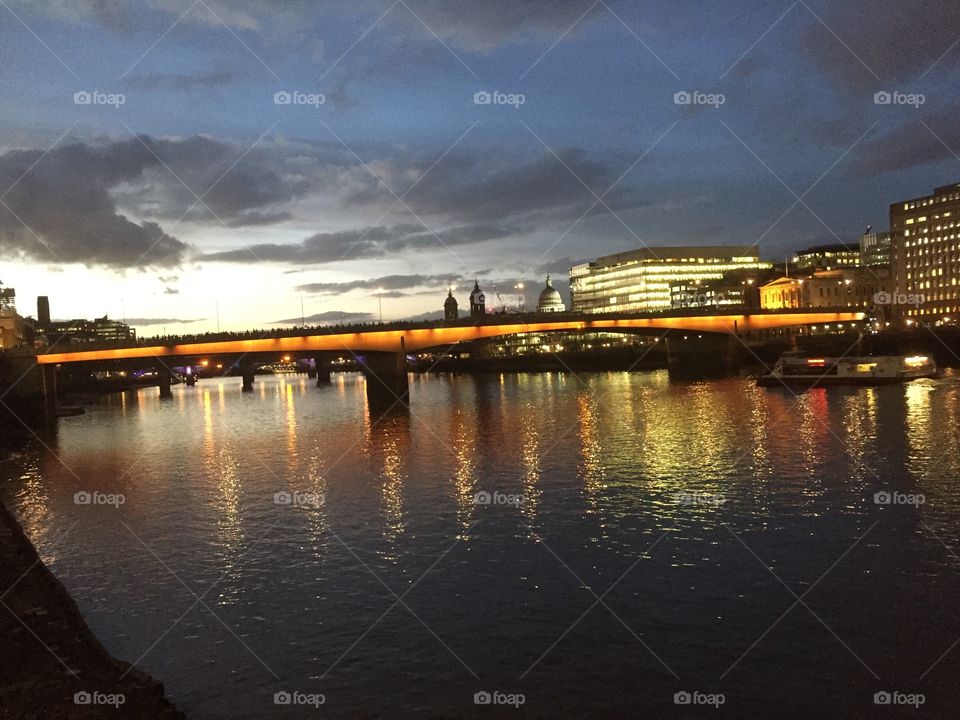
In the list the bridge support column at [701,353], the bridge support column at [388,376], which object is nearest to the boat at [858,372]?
the bridge support column at [701,353]

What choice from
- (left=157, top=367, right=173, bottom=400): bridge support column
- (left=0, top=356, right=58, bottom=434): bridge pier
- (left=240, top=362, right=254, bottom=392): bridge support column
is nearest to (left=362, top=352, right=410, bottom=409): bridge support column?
(left=0, top=356, right=58, bottom=434): bridge pier

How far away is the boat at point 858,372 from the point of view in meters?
70.8

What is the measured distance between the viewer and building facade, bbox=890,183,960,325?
136m

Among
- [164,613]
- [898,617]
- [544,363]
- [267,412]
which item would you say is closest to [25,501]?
[164,613]

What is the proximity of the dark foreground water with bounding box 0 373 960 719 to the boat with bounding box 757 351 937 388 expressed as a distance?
32143 mm

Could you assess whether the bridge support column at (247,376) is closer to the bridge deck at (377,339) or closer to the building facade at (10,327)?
the building facade at (10,327)

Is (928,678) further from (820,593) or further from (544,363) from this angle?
(544,363)

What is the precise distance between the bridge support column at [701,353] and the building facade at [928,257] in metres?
43.6

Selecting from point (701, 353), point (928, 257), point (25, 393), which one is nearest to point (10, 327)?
point (25, 393)

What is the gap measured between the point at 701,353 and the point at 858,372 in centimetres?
3713

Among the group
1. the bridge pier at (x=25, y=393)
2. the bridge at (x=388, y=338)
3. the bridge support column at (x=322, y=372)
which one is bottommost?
the bridge support column at (x=322, y=372)

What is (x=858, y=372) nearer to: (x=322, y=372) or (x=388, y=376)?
(x=388, y=376)

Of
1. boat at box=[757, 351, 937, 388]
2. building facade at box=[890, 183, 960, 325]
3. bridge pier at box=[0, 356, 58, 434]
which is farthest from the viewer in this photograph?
building facade at box=[890, 183, 960, 325]

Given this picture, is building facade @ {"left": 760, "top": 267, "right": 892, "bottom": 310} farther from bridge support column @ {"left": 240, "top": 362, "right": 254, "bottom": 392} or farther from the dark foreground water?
the dark foreground water
